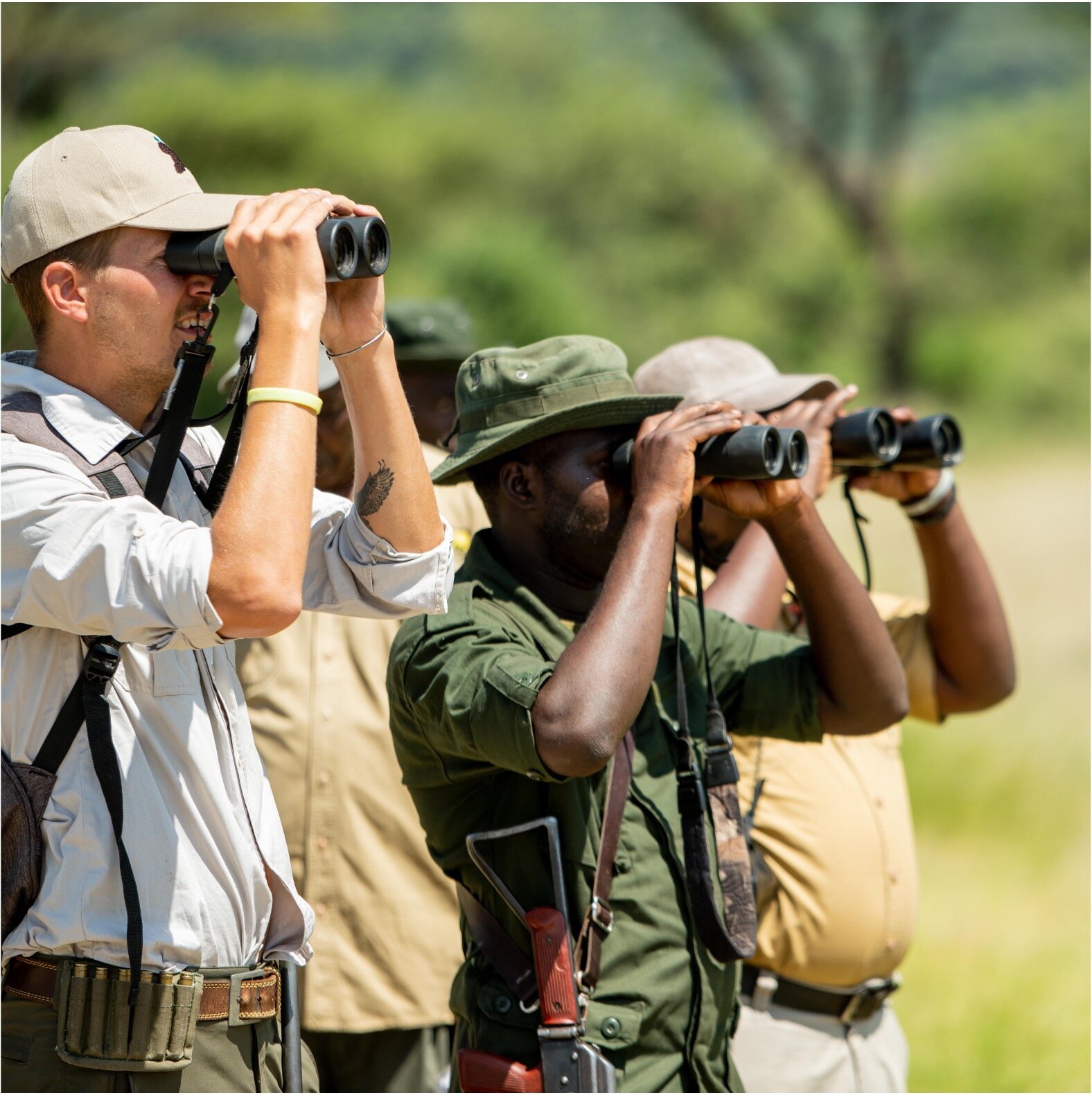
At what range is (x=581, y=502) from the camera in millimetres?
2520

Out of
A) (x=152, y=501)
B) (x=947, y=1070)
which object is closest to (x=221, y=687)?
(x=152, y=501)

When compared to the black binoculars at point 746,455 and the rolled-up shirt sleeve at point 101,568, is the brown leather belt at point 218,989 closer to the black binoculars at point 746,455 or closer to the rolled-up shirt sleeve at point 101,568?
the rolled-up shirt sleeve at point 101,568

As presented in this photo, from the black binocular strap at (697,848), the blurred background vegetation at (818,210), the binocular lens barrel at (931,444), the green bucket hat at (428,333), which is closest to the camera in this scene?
the black binocular strap at (697,848)

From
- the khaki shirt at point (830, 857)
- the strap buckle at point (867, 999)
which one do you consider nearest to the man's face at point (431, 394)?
the khaki shirt at point (830, 857)

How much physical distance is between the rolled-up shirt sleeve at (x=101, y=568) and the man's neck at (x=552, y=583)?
2.97 feet

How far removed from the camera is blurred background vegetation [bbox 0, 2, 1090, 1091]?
714 centimetres

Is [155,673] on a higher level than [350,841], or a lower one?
higher

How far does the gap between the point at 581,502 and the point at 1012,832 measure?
5.51 metres

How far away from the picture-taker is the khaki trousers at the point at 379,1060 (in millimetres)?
3133

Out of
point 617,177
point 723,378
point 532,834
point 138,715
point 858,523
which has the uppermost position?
point 617,177

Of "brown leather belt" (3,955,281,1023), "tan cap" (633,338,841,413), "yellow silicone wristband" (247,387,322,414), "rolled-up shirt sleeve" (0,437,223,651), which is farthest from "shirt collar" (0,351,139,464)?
"tan cap" (633,338,841,413)

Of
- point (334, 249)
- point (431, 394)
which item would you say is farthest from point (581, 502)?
point (431, 394)

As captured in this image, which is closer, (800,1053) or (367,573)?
(367,573)

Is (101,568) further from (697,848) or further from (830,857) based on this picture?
(830,857)
